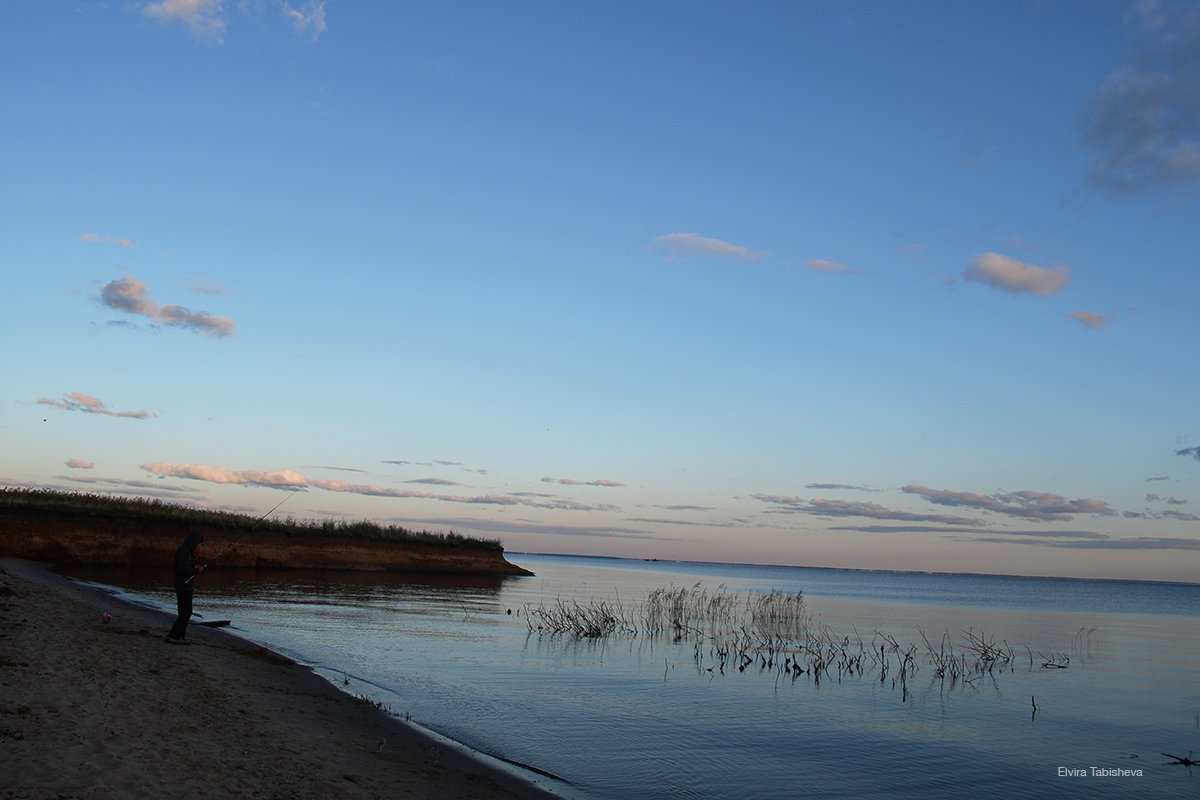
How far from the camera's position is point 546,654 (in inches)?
901

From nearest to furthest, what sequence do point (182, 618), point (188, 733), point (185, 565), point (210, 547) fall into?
→ point (188, 733)
point (182, 618)
point (185, 565)
point (210, 547)

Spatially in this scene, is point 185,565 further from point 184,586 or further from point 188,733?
point 188,733

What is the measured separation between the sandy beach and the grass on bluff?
37.8 m

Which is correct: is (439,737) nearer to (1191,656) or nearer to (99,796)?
(99,796)

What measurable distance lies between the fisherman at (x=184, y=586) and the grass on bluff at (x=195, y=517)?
37132mm

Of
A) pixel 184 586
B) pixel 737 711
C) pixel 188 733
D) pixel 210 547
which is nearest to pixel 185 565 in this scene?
pixel 184 586

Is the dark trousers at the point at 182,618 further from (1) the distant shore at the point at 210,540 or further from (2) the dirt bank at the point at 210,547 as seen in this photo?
(2) the dirt bank at the point at 210,547

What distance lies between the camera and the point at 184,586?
54.7 feet

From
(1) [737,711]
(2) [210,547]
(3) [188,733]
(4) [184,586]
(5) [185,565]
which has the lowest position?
(2) [210,547]

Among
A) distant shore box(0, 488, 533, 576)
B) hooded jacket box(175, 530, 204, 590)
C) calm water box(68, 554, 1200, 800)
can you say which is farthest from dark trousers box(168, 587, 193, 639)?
distant shore box(0, 488, 533, 576)

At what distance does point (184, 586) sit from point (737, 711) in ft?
39.7

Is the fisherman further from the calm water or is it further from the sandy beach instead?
the calm water

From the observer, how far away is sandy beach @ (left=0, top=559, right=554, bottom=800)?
7391 millimetres

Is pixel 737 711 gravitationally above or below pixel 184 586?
below
